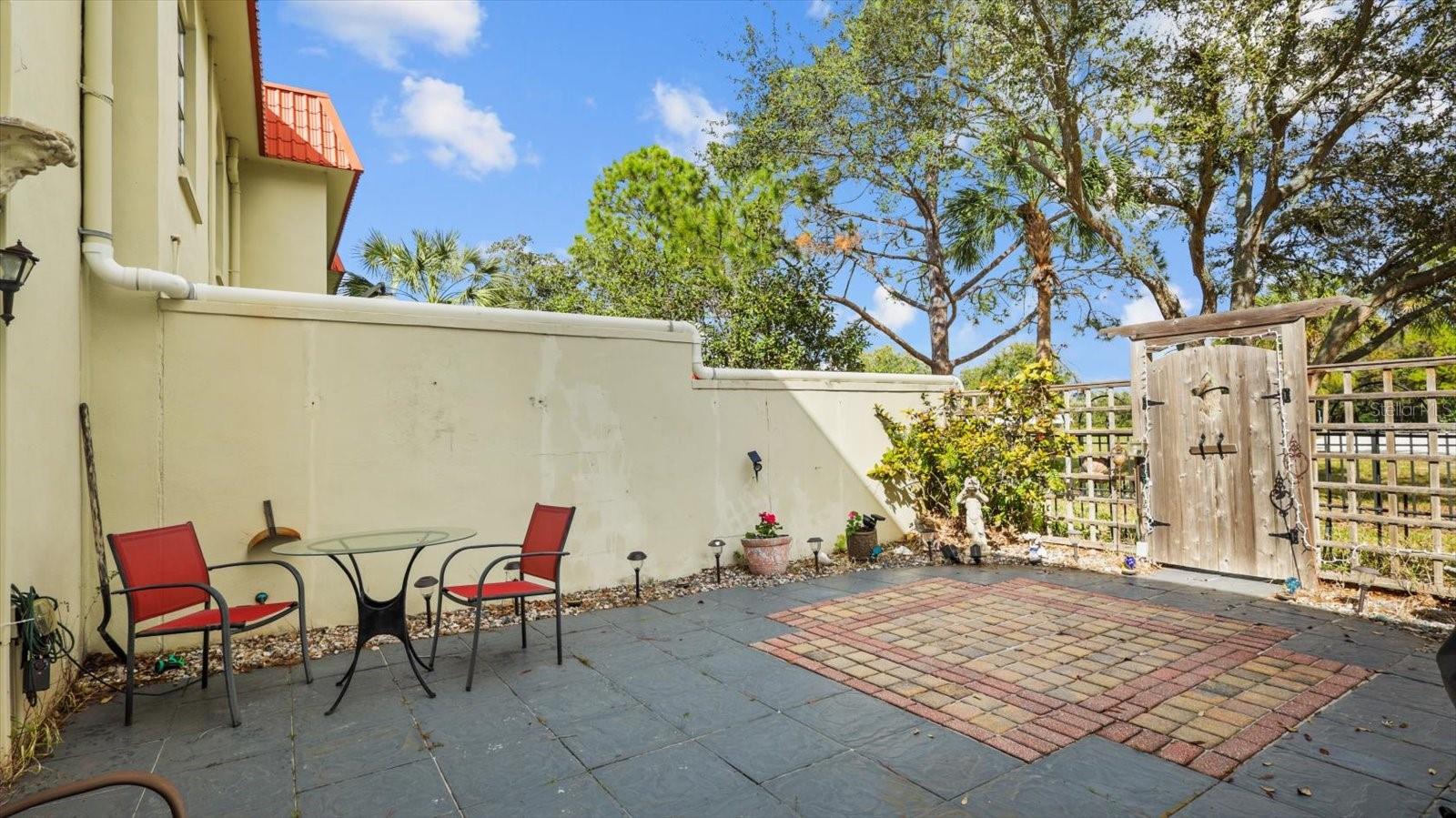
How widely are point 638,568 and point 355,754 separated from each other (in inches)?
101

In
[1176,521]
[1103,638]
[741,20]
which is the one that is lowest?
[1103,638]

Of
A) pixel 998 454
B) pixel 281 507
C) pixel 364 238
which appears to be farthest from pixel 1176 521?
pixel 364 238

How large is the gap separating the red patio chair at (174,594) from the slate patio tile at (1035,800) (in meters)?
3.08

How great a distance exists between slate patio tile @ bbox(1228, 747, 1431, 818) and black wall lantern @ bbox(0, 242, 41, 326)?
472 cm

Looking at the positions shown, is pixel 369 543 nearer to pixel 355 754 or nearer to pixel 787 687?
pixel 355 754

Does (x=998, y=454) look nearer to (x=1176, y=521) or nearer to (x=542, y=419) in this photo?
(x=1176, y=521)

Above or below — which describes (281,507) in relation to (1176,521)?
above

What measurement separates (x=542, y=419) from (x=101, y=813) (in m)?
3.32

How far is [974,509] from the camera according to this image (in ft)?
22.3

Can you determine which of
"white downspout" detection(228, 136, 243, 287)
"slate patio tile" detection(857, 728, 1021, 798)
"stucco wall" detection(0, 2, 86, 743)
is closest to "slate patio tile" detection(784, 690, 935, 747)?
"slate patio tile" detection(857, 728, 1021, 798)

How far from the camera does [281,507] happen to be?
14.3 ft

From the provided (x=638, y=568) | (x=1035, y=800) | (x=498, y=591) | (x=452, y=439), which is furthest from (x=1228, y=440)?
(x=452, y=439)

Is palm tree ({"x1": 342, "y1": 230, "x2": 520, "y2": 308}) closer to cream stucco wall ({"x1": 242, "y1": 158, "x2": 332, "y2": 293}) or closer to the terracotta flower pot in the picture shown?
cream stucco wall ({"x1": 242, "y1": 158, "x2": 332, "y2": 293})

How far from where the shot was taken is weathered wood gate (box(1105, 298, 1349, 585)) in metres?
5.34
